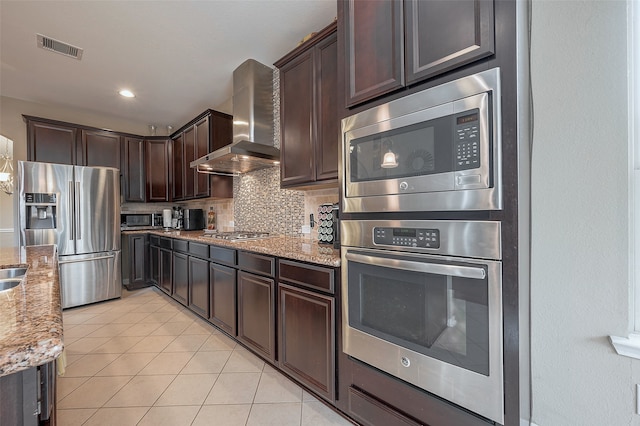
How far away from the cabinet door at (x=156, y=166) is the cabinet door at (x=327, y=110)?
11.6 ft

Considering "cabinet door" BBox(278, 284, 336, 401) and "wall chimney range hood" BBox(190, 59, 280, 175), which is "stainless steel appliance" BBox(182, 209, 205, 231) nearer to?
"wall chimney range hood" BBox(190, 59, 280, 175)

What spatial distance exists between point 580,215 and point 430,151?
660 millimetres

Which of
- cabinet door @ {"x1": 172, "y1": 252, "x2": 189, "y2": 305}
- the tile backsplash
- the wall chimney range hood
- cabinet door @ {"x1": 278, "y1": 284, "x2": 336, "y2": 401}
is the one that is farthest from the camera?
cabinet door @ {"x1": 172, "y1": 252, "x2": 189, "y2": 305}

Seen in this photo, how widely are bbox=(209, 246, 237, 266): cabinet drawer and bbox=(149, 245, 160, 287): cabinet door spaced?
180 cm

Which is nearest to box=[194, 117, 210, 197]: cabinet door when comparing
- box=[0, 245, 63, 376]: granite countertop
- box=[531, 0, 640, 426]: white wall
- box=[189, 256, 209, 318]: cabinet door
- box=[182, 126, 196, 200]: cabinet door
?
box=[182, 126, 196, 200]: cabinet door

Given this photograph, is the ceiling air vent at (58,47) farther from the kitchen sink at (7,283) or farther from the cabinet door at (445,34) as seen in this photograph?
the cabinet door at (445,34)

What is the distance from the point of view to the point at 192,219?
4.18 metres

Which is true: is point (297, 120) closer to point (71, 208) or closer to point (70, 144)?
point (71, 208)

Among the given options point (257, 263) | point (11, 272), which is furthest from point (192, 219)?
point (11, 272)

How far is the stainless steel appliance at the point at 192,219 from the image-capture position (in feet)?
13.6

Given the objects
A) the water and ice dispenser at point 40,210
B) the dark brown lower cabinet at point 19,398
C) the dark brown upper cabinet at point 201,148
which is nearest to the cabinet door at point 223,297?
the dark brown upper cabinet at point 201,148

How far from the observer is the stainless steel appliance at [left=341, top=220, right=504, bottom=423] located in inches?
38.0

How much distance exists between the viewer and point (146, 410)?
161 centimetres

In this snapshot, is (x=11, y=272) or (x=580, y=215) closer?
(x=580, y=215)
